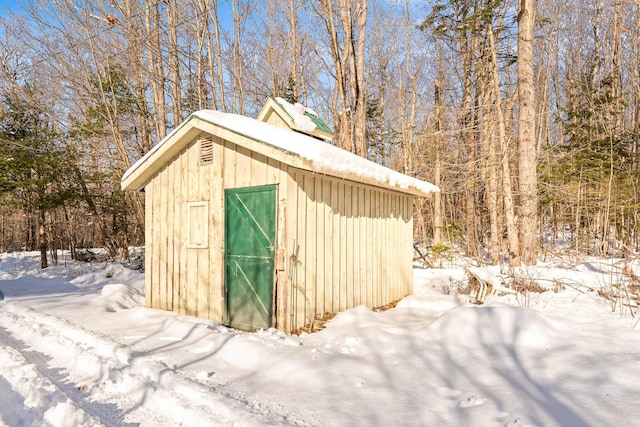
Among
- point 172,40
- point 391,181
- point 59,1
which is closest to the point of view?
point 391,181

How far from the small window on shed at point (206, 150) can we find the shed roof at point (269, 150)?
0.54ft

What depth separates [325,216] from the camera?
5.43 m

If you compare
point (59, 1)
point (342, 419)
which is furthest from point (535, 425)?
point (59, 1)

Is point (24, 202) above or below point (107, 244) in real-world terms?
above

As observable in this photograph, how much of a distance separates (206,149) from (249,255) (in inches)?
76.0

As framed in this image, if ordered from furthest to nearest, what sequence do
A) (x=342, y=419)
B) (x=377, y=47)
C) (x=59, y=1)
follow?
(x=377, y=47), (x=59, y=1), (x=342, y=419)

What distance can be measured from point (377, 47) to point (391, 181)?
47.2 ft

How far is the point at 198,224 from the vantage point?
5.99 meters

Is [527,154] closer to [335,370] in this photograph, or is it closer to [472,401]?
[472,401]

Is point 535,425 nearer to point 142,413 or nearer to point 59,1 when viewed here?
point 142,413

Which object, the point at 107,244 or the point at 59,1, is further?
the point at 107,244

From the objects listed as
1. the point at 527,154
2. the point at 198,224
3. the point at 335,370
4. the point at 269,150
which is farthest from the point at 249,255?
the point at 527,154

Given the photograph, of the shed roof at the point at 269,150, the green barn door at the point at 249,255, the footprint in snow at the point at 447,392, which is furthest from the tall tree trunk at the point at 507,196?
the footprint in snow at the point at 447,392

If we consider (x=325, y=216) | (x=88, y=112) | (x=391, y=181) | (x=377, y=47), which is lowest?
(x=325, y=216)
